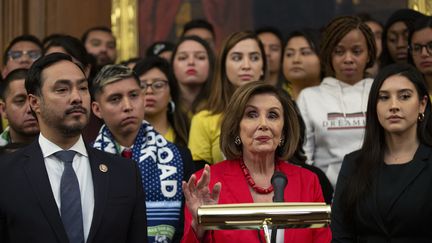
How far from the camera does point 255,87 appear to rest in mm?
5480

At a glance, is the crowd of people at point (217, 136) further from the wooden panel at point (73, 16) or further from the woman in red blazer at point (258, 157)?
the wooden panel at point (73, 16)

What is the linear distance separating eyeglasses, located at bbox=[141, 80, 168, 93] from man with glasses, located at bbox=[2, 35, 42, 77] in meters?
1.39

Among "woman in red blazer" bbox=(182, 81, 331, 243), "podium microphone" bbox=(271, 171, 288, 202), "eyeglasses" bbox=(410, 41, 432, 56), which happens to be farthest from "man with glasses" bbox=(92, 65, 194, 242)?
"eyeglasses" bbox=(410, 41, 432, 56)

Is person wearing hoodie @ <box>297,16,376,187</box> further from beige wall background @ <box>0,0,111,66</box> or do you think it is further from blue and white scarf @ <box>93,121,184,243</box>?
beige wall background @ <box>0,0,111,66</box>

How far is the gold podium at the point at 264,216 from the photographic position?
3.76 metres

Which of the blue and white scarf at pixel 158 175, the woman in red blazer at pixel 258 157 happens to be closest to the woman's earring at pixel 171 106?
the blue and white scarf at pixel 158 175

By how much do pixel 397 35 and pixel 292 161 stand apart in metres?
2.04

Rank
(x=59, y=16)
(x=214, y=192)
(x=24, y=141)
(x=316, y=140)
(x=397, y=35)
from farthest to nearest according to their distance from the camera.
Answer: (x=59, y=16)
(x=397, y=35)
(x=316, y=140)
(x=24, y=141)
(x=214, y=192)

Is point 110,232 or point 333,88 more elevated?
point 333,88

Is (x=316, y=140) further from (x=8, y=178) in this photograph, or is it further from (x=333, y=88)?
(x=8, y=178)

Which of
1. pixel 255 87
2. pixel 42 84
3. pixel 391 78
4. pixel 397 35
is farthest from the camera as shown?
pixel 397 35

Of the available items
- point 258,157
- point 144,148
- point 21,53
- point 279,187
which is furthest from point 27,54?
point 279,187

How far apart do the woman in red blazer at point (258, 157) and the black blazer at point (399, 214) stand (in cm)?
51

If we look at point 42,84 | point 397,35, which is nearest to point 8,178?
point 42,84
